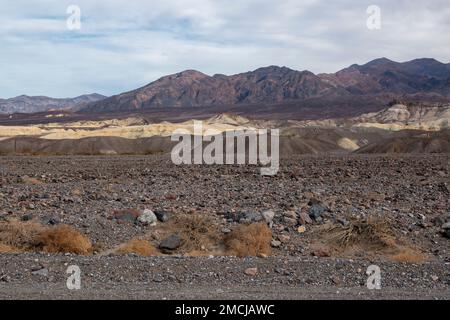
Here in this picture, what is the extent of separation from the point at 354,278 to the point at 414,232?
16.6 ft

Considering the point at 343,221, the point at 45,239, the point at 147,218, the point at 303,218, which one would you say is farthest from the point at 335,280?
the point at 147,218

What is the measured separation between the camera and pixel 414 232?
14.3 metres

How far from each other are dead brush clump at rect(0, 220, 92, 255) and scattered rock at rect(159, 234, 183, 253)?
1.48 m

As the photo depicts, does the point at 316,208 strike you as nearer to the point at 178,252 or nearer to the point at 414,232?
the point at 414,232

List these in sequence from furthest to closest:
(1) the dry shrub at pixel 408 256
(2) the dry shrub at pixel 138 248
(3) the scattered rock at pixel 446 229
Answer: (3) the scattered rock at pixel 446 229
(2) the dry shrub at pixel 138 248
(1) the dry shrub at pixel 408 256

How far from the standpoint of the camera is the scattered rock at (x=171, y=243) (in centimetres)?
1322

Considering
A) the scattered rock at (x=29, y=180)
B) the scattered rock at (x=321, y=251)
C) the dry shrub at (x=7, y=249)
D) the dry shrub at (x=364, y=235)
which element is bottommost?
the scattered rock at (x=29, y=180)

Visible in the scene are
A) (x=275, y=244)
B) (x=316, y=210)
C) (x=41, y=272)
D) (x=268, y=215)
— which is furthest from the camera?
(x=316, y=210)

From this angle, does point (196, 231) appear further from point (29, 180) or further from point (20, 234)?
point (29, 180)

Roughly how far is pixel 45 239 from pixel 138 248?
6.36ft

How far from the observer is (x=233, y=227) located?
47.5ft

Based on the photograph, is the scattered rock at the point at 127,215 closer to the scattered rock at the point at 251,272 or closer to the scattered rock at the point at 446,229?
the scattered rock at the point at 251,272

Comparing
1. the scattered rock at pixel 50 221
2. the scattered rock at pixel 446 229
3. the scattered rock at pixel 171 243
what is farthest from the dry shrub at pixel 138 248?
the scattered rock at pixel 446 229

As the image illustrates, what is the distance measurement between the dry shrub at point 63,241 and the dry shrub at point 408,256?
238 inches
